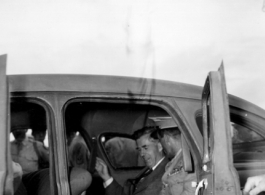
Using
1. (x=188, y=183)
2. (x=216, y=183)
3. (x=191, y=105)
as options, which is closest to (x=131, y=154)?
(x=188, y=183)

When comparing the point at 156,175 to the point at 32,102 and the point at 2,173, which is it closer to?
the point at 32,102

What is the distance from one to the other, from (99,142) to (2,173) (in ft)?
7.66

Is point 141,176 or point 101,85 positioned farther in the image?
point 141,176

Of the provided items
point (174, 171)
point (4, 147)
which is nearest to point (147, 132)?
point (174, 171)

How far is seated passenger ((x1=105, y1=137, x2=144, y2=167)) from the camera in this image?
4227 millimetres

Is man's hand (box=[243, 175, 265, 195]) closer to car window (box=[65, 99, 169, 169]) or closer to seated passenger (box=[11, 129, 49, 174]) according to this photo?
car window (box=[65, 99, 169, 169])

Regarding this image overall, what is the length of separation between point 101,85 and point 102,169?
1637mm

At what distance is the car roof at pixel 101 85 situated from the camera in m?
2.28

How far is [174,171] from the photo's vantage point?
3182mm

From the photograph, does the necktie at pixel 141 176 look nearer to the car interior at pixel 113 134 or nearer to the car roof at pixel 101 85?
the car interior at pixel 113 134

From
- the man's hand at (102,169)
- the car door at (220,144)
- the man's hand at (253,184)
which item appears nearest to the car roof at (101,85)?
the car door at (220,144)

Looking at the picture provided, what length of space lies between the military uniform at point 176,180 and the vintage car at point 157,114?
35 cm

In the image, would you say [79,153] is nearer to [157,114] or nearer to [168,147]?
[168,147]

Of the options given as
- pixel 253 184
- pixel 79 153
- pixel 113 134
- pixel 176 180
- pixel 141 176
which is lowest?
pixel 253 184
